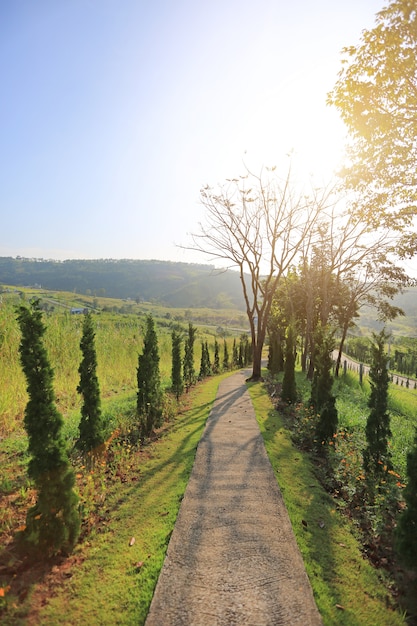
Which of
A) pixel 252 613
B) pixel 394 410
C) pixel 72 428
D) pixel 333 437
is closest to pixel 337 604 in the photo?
pixel 252 613

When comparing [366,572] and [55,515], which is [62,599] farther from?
[366,572]

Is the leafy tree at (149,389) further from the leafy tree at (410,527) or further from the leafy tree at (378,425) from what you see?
the leafy tree at (410,527)

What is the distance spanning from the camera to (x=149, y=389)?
29.8 ft

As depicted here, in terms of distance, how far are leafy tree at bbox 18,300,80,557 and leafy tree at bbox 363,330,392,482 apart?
519 centimetres

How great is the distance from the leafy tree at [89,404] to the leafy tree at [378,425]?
536 centimetres

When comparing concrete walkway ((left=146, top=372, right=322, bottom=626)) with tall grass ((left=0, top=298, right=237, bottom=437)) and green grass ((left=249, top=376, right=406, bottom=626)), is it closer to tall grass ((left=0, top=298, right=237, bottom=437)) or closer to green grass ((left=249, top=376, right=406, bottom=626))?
green grass ((left=249, top=376, right=406, bottom=626))

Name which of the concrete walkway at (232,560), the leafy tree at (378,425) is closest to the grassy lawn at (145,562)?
the concrete walkway at (232,560)

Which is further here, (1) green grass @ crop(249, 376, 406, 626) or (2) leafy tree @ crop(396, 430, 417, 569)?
(2) leafy tree @ crop(396, 430, 417, 569)

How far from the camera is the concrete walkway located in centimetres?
326

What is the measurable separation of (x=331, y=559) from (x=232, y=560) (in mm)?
1304

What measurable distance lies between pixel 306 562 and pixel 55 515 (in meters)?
3.11

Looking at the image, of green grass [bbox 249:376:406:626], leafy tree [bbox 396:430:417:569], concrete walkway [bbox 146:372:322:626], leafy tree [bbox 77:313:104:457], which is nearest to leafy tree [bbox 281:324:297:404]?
green grass [bbox 249:376:406:626]

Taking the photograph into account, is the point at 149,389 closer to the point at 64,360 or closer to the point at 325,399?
the point at 325,399

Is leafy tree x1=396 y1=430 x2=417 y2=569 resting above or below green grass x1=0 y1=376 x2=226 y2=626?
above
